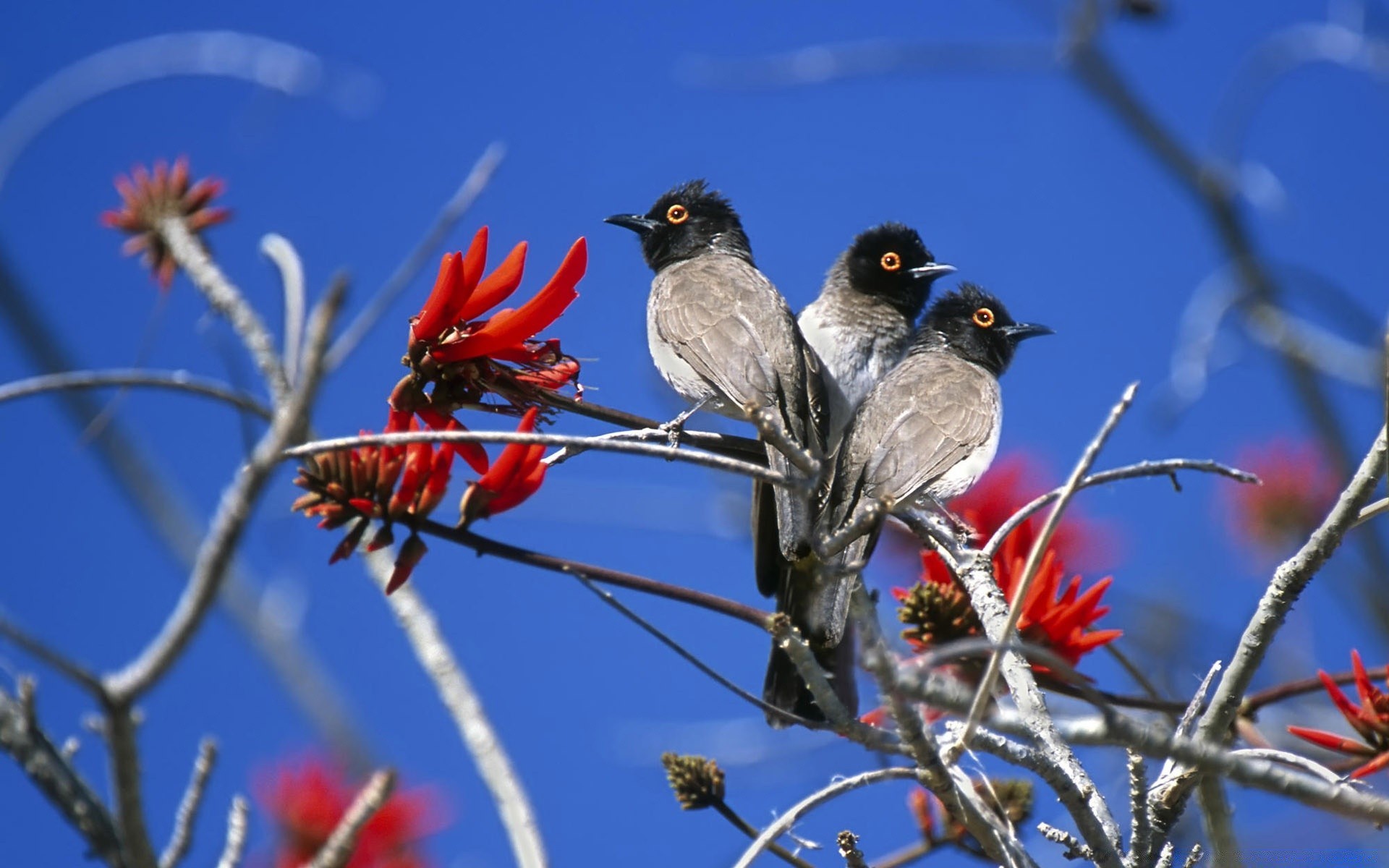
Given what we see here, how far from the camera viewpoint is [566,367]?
3.00 meters

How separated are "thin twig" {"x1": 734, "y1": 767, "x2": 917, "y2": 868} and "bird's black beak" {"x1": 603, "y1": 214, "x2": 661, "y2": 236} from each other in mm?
3949

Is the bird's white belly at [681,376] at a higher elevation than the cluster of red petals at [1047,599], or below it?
higher

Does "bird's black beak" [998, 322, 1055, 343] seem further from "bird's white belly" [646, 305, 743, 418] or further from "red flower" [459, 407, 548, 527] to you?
"red flower" [459, 407, 548, 527]

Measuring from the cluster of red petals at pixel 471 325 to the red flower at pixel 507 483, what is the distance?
0.37 metres

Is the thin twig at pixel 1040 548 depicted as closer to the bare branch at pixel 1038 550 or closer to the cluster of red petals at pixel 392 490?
the bare branch at pixel 1038 550

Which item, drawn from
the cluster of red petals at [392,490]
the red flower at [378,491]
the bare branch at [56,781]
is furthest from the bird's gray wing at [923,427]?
the bare branch at [56,781]

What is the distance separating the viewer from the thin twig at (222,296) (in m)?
3.58

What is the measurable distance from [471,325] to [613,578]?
90cm

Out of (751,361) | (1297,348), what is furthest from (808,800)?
(1297,348)

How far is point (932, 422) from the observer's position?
14.8ft

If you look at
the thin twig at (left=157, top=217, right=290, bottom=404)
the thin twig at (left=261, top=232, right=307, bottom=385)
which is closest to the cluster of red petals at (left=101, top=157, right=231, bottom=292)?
the thin twig at (left=157, top=217, right=290, bottom=404)

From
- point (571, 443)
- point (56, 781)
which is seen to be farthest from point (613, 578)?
point (56, 781)

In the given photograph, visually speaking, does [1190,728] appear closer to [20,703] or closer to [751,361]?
[20,703]

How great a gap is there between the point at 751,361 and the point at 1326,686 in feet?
7.26
